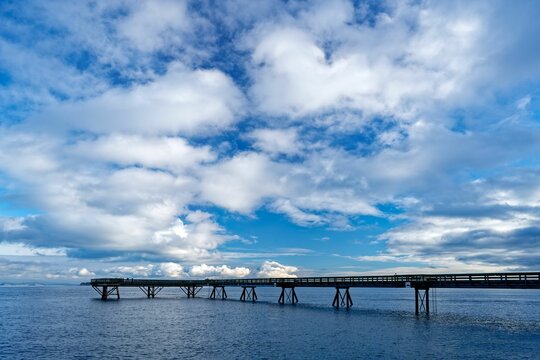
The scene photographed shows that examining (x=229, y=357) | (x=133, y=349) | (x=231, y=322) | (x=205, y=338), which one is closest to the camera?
(x=229, y=357)

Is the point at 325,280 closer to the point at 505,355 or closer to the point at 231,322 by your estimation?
the point at 231,322

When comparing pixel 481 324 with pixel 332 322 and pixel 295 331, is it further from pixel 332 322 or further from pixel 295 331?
pixel 295 331

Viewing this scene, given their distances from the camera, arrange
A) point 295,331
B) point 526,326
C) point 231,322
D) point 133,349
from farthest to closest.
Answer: point 231,322 < point 526,326 < point 295,331 < point 133,349

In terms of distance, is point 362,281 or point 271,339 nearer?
point 271,339

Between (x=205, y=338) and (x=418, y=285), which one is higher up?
(x=418, y=285)

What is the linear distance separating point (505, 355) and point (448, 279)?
24699 mm

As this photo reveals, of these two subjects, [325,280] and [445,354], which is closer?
[445,354]

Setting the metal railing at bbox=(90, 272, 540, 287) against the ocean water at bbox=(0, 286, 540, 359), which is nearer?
the ocean water at bbox=(0, 286, 540, 359)

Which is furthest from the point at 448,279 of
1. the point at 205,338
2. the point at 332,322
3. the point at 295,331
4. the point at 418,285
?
the point at 205,338

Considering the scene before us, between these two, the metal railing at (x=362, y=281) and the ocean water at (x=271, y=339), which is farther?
the metal railing at (x=362, y=281)

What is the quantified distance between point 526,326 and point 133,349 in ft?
144

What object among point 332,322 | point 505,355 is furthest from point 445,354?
point 332,322

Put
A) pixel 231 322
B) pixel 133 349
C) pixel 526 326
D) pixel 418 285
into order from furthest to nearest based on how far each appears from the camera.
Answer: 1. pixel 418 285
2. pixel 231 322
3. pixel 526 326
4. pixel 133 349

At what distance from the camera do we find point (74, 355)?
105 ft
